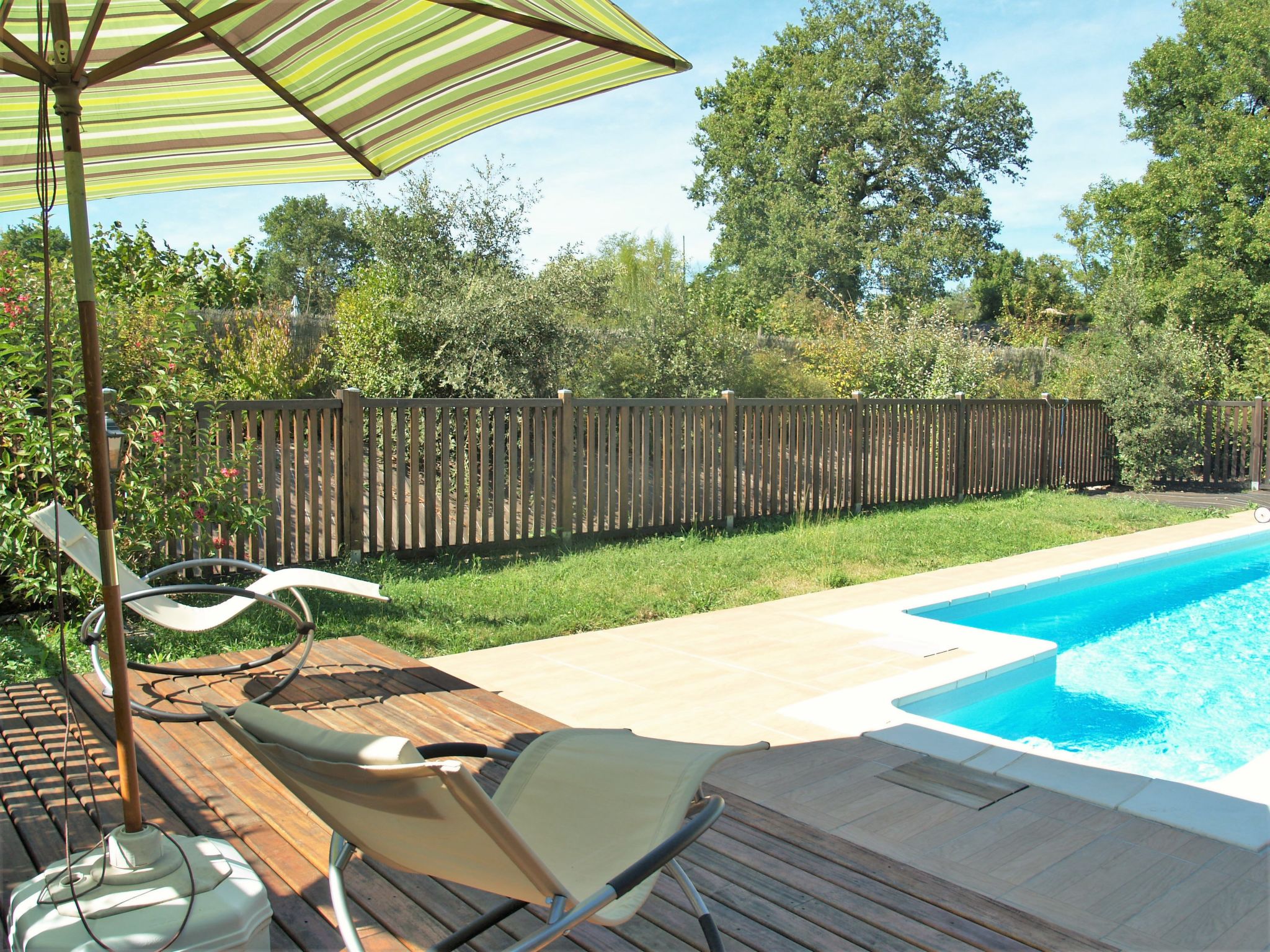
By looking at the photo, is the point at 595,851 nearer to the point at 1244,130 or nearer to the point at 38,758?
the point at 38,758

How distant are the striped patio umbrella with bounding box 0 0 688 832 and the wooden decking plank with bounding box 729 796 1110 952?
1.60 meters

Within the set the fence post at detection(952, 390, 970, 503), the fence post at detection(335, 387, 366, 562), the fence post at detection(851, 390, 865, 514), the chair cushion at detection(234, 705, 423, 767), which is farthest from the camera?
the fence post at detection(952, 390, 970, 503)

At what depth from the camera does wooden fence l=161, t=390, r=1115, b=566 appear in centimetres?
652

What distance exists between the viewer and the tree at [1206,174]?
21188 millimetres

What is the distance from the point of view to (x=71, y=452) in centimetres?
496

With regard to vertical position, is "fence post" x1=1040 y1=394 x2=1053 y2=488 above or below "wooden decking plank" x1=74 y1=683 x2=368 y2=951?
above

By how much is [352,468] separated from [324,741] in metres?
5.27

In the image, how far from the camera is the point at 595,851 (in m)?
1.94

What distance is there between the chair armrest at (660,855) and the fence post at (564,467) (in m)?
6.00

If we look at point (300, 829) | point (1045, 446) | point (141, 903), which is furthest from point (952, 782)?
point (1045, 446)

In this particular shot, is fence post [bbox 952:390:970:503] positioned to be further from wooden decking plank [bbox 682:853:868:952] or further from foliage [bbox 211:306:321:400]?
wooden decking plank [bbox 682:853:868:952]

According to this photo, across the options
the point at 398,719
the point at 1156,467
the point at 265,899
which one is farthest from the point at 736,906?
the point at 1156,467

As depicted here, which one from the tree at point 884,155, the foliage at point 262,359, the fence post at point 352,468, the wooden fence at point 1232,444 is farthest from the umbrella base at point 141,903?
the tree at point 884,155

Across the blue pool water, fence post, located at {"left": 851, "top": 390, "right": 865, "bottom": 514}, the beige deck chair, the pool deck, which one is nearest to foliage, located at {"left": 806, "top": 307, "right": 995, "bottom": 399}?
fence post, located at {"left": 851, "top": 390, "right": 865, "bottom": 514}
